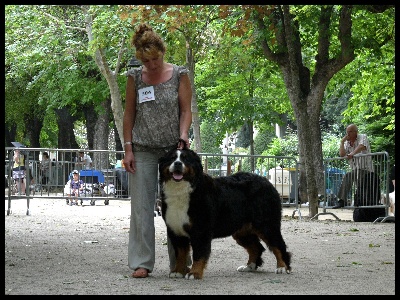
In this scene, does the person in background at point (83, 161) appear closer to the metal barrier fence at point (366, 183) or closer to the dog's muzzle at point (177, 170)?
the metal barrier fence at point (366, 183)

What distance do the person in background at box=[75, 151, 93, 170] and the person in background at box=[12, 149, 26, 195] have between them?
118 centimetres

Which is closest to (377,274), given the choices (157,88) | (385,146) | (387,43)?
(157,88)

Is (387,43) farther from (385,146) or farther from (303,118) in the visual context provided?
(385,146)

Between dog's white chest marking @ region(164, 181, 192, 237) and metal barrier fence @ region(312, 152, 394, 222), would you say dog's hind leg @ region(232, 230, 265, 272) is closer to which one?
dog's white chest marking @ region(164, 181, 192, 237)

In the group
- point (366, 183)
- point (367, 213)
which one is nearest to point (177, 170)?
point (366, 183)

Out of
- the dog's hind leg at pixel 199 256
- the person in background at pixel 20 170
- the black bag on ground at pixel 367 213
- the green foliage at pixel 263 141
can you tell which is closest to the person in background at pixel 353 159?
the black bag on ground at pixel 367 213

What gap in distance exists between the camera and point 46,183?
2205 cm

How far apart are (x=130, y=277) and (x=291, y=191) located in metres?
13.8

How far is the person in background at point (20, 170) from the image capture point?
21.4 meters

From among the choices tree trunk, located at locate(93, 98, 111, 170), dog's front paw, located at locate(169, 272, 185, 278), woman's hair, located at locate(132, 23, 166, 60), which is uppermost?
tree trunk, located at locate(93, 98, 111, 170)

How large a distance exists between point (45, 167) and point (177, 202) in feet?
43.1

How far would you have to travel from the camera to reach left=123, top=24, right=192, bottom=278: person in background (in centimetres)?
956

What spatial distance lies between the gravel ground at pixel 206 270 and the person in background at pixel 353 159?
1987mm

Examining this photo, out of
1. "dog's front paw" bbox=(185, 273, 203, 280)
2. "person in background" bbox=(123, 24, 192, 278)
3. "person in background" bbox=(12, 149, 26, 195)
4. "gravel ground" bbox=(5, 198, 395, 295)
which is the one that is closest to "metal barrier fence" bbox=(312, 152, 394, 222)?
"gravel ground" bbox=(5, 198, 395, 295)
